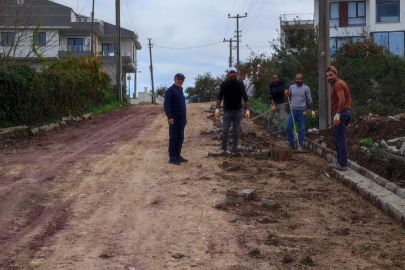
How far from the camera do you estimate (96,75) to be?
31.0 m

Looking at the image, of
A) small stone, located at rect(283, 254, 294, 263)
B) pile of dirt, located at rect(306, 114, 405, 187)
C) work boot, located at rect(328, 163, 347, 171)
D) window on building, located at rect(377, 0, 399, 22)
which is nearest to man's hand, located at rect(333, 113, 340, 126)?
work boot, located at rect(328, 163, 347, 171)

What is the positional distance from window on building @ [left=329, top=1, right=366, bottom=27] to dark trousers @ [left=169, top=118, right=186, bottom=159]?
32.8 m

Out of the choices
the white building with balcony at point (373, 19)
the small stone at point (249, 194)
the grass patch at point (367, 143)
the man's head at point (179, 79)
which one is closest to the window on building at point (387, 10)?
the white building with balcony at point (373, 19)

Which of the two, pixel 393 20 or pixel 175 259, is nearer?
pixel 175 259

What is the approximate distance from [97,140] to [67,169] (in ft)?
18.4

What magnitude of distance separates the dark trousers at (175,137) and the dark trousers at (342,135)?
3269 mm

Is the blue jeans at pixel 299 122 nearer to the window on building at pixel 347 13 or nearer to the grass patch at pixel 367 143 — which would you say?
the grass patch at pixel 367 143

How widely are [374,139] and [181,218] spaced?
7.68 m

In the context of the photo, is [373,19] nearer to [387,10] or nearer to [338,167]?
[387,10]

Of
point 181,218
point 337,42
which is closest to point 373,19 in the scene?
point 337,42

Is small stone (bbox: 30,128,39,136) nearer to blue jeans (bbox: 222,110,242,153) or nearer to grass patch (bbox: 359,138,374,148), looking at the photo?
blue jeans (bbox: 222,110,242,153)

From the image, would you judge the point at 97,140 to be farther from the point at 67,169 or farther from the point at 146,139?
the point at 67,169

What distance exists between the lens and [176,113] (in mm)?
11938

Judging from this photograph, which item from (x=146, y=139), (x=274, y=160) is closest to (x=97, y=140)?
(x=146, y=139)
